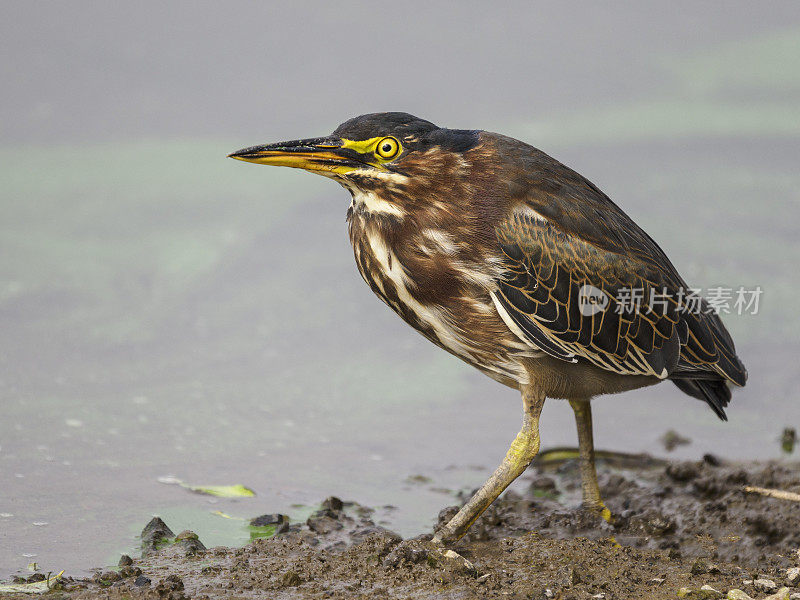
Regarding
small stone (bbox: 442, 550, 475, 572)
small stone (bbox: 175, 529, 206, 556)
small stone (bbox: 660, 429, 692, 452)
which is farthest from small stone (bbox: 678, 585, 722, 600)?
small stone (bbox: 660, 429, 692, 452)

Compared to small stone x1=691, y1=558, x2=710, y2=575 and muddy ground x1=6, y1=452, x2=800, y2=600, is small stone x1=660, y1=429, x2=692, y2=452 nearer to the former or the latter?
muddy ground x1=6, y1=452, x2=800, y2=600

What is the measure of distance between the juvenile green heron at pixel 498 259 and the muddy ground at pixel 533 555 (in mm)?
488

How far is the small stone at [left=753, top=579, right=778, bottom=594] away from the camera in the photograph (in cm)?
509

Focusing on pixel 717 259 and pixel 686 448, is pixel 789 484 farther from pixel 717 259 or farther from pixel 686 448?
pixel 717 259

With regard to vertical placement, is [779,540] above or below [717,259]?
below

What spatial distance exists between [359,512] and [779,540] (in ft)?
7.98

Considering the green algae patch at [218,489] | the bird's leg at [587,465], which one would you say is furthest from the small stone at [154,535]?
the bird's leg at [587,465]

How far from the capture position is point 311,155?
539 centimetres

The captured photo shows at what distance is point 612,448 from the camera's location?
25.4 ft

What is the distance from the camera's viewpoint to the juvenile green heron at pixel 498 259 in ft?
17.7

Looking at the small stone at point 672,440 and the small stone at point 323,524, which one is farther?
the small stone at point 672,440

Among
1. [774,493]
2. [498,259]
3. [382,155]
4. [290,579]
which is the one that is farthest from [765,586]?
[382,155]

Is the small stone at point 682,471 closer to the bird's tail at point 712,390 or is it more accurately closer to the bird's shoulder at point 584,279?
the bird's tail at point 712,390

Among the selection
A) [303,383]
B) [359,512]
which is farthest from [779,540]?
[303,383]
